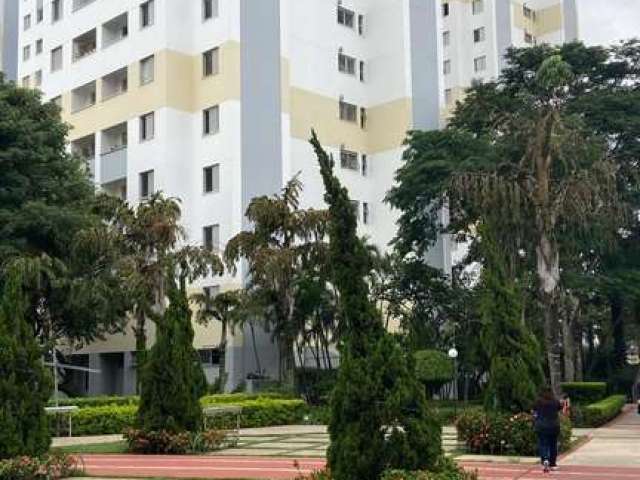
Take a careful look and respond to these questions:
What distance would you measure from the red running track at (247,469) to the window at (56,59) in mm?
33612

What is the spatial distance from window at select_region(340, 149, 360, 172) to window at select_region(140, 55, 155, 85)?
31.5 ft

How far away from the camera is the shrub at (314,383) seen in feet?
120

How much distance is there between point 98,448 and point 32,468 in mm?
7259

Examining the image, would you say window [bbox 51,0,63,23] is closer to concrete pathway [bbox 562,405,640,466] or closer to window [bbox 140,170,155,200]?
window [bbox 140,170,155,200]

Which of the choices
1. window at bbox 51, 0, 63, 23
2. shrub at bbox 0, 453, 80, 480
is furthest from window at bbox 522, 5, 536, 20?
shrub at bbox 0, 453, 80, 480

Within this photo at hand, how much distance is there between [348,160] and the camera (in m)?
45.9

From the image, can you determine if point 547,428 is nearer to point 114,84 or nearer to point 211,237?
point 211,237

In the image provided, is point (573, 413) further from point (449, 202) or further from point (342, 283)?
point (342, 283)

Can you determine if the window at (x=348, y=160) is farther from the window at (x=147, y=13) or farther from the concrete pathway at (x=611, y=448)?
the concrete pathway at (x=611, y=448)

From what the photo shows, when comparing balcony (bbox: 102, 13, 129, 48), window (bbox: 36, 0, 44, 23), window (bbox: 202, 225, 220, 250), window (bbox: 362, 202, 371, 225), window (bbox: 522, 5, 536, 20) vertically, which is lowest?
window (bbox: 202, 225, 220, 250)

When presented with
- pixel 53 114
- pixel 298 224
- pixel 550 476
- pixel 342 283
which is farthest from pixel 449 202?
pixel 342 283

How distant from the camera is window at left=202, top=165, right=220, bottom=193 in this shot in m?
40.2

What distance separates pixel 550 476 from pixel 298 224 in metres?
19.1

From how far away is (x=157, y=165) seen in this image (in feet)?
135
